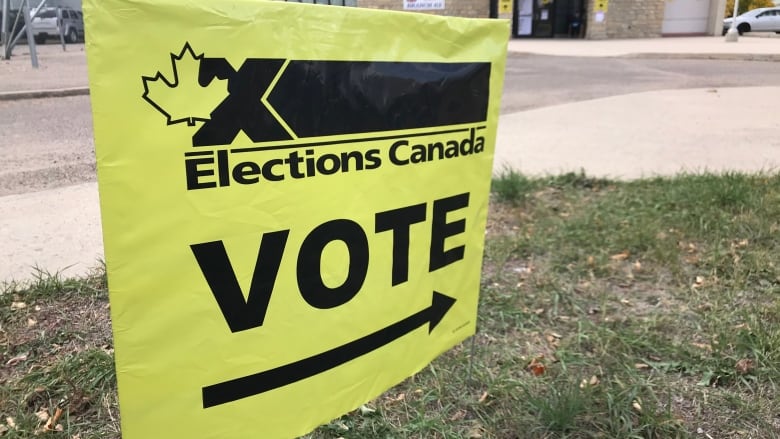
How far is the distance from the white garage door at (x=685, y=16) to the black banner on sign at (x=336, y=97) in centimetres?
3251

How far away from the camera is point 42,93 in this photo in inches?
382

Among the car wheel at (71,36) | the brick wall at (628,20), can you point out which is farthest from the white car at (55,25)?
the brick wall at (628,20)

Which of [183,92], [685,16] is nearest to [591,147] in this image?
[183,92]

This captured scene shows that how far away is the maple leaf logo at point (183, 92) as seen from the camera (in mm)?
1397

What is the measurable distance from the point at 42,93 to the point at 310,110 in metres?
9.71

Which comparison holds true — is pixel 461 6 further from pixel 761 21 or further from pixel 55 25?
pixel 55 25

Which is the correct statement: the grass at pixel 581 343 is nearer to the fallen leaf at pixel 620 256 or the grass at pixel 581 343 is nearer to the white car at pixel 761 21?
the fallen leaf at pixel 620 256

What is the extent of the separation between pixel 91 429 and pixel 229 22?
1.71 meters

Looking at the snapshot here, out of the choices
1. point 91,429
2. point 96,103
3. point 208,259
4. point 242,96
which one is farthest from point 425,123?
point 91,429

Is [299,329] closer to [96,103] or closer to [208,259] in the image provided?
[208,259]

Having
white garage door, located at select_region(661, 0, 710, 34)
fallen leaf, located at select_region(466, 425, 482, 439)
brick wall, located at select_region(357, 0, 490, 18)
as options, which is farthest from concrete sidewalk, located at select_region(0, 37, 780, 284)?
white garage door, located at select_region(661, 0, 710, 34)

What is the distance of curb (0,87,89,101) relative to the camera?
936 centimetres

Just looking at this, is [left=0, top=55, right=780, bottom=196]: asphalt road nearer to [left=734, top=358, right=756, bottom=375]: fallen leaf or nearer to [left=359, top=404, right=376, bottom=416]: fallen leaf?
[left=359, top=404, right=376, bottom=416]: fallen leaf

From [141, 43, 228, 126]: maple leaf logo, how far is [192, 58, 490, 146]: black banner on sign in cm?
2
